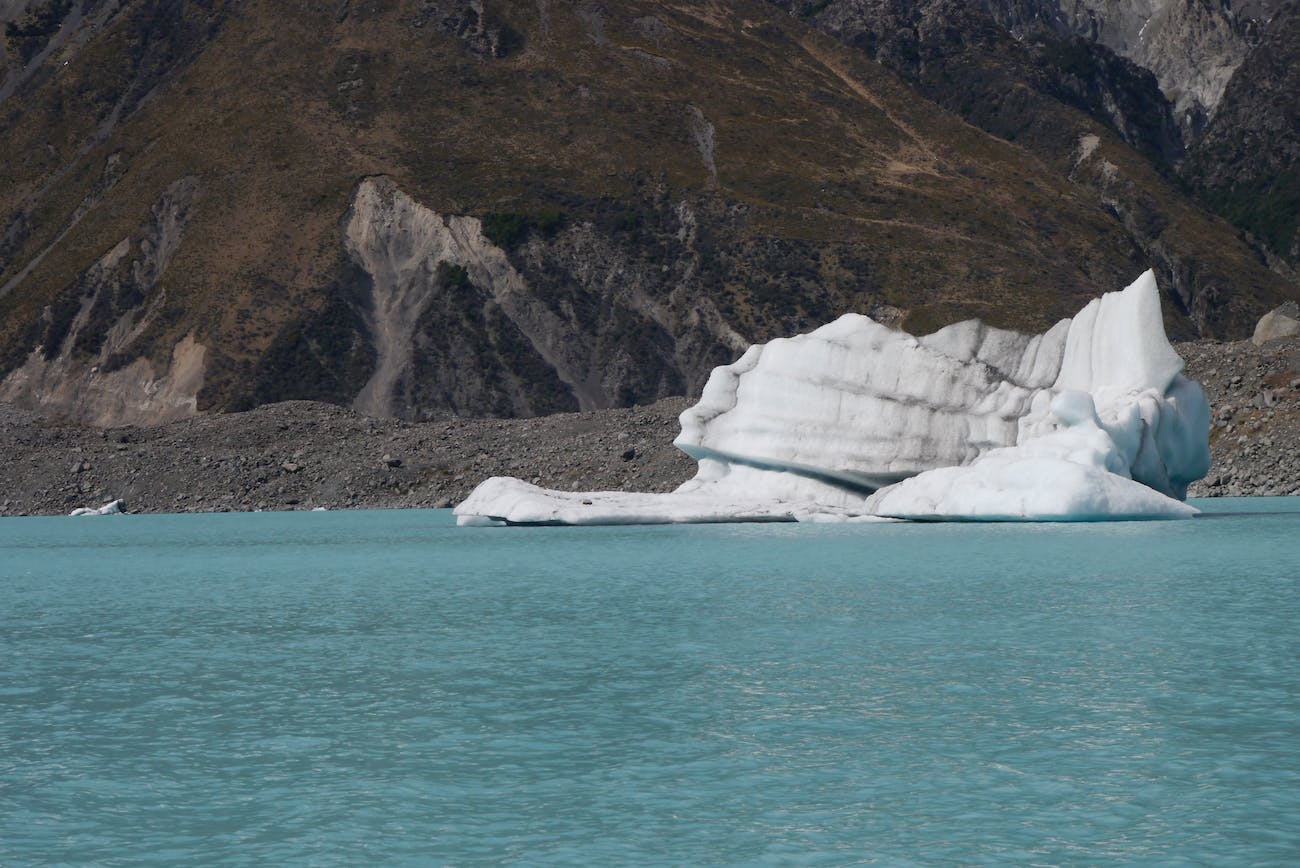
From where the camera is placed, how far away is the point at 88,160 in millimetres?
149625

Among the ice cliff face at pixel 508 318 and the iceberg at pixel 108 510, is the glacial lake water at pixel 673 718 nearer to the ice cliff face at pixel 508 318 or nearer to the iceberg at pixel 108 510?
the iceberg at pixel 108 510

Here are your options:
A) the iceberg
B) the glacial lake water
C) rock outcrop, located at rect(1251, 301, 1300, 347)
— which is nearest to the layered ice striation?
the glacial lake water

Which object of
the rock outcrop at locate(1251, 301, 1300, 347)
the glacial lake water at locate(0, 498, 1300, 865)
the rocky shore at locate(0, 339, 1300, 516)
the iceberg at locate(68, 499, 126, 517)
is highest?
the rock outcrop at locate(1251, 301, 1300, 347)

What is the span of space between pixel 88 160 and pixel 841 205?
234 ft

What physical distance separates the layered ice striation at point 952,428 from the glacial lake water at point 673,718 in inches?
407

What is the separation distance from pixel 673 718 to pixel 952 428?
30.2 metres

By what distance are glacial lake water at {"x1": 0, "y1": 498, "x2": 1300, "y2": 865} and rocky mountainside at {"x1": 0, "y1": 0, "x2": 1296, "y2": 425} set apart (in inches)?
3621

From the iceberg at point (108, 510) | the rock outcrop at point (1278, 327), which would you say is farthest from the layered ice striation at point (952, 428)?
the iceberg at point (108, 510)

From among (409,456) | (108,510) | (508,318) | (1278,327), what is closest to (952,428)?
(409,456)

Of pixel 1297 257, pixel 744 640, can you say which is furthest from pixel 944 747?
pixel 1297 257

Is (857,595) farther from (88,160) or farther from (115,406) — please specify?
(88,160)

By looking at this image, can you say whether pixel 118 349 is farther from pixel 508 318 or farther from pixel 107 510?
pixel 107 510

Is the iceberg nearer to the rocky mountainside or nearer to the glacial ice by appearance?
the glacial ice

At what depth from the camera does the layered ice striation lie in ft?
135
